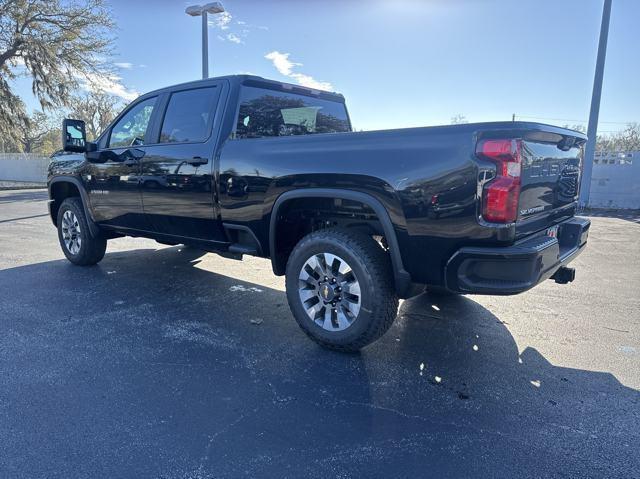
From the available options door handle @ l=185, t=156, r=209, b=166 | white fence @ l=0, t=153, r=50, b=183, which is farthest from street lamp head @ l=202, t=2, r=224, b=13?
white fence @ l=0, t=153, r=50, b=183

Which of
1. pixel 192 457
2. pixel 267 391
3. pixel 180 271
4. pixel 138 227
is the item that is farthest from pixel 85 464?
pixel 180 271

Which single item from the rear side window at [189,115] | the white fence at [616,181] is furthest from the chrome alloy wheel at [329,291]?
the white fence at [616,181]

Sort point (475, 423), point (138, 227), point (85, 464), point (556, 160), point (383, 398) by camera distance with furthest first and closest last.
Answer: point (138, 227) < point (556, 160) < point (383, 398) < point (475, 423) < point (85, 464)

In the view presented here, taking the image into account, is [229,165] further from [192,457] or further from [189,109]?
[192,457]

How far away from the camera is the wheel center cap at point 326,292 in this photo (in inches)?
127

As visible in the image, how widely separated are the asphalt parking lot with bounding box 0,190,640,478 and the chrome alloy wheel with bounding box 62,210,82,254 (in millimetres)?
977

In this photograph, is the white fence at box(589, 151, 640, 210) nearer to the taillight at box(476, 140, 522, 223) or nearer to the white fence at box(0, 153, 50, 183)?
the taillight at box(476, 140, 522, 223)

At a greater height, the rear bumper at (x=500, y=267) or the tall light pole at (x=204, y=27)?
the tall light pole at (x=204, y=27)

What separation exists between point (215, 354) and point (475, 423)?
72.6 inches

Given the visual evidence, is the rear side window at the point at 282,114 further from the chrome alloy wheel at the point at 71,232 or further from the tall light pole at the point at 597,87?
the tall light pole at the point at 597,87

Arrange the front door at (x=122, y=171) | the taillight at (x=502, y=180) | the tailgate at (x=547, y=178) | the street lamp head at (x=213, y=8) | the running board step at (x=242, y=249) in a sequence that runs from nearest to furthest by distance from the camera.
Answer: the taillight at (x=502, y=180), the tailgate at (x=547, y=178), the running board step at (x=242, y=249), the front door at (x=122, y=171), the street lamp head at (x=213, y=8)

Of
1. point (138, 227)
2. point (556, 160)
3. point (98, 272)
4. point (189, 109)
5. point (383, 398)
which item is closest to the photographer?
point (383, 398)

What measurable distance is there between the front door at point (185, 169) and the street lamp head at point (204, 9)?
846cm

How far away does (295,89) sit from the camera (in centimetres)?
448
